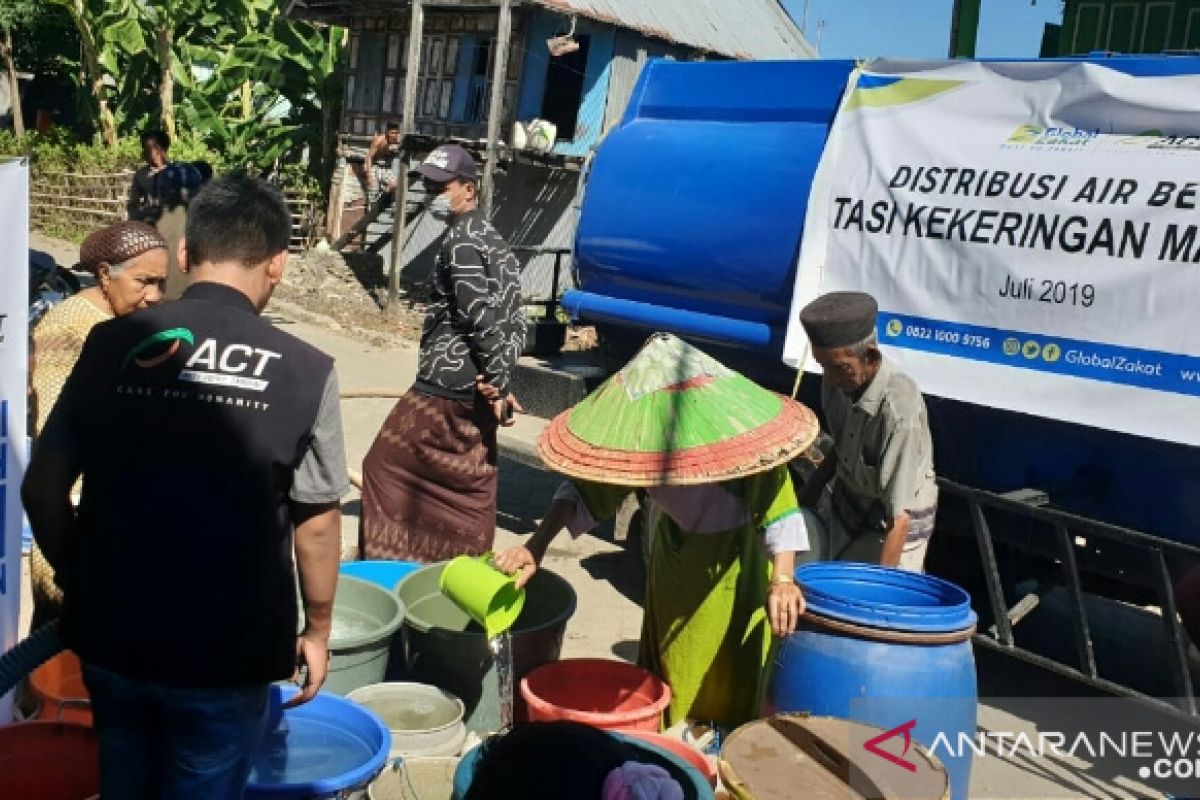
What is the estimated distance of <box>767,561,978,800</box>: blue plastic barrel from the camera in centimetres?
323

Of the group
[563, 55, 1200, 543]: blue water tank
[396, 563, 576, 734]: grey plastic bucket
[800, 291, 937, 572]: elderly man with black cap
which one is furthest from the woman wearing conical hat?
[563, 55, 1200, 543]: blue water tank

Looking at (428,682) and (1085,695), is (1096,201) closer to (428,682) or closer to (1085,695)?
(1085,695)

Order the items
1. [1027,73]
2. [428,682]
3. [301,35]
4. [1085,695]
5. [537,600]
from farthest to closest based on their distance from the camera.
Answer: [301,35], [1085,695], [1027,73], [537,600], [428,682]

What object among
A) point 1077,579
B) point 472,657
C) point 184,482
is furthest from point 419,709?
point 1077,579

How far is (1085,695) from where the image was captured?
516 cm

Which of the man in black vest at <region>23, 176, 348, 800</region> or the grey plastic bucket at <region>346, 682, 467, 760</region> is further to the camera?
the grey plastic bucket at <region>346, 682, 467, 760</region>

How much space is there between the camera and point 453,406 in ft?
16.0

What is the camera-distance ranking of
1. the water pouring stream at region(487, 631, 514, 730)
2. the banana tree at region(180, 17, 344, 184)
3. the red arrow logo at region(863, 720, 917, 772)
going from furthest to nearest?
the banana tree at region(180, 17, 344, 184) → the water pouring stream at region(487, 631, 514, 730) → the red arrow logo at region(863, 720, 917, 772)

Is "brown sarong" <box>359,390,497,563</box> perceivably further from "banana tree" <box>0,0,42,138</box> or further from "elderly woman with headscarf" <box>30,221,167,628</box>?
"banana tree" <box>0,0,42,138</box>

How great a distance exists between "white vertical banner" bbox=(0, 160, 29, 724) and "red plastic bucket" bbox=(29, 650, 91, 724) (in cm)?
10

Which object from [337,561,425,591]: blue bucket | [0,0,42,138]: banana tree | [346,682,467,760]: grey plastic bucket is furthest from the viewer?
[0,0,42,138]: banana tree

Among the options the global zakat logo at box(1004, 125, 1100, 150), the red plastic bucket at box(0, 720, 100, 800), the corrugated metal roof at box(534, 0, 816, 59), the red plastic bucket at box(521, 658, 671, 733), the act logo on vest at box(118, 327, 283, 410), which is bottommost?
the red plastic bucket at box(0, 720, 100, 800)

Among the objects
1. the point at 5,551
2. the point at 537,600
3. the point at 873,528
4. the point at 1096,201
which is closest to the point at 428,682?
the point at 537,600

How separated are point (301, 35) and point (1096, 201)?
17.8m
